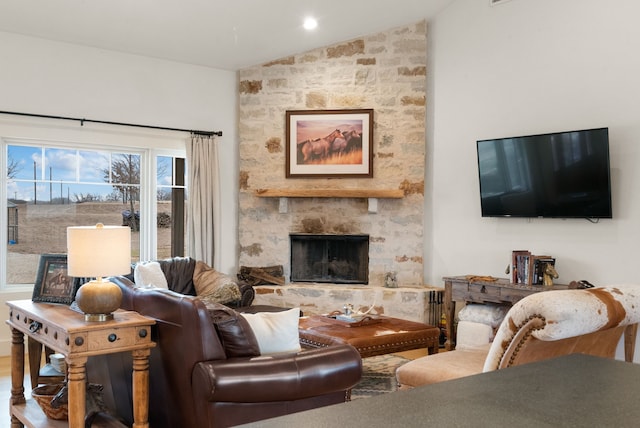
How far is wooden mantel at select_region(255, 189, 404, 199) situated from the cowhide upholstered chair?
150 inches

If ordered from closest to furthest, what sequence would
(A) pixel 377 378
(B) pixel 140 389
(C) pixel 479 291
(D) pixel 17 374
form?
(B) pixel 140 389 → (D) pixel 17 374 → (A) pixel 377 378 → (C) pixel 479 291

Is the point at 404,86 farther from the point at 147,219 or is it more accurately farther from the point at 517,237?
the point at 147,219

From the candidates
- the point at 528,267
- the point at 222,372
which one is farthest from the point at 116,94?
the point at 222,372

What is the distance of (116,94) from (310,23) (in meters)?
2.10

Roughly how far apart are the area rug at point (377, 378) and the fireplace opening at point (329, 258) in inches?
56.2

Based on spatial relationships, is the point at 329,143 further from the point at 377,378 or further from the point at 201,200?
the point at 377,378

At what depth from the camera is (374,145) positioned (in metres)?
6.85

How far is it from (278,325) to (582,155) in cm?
339

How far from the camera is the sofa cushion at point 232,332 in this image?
2791 mm

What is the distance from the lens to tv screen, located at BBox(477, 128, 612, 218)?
508cm

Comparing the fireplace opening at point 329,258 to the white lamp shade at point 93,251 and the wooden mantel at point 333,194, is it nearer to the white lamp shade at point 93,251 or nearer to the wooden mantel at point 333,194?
the wooden mantel at point 333,194

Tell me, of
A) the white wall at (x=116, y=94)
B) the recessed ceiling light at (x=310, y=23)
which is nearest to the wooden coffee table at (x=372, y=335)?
the white wall at (x=116, y=94)

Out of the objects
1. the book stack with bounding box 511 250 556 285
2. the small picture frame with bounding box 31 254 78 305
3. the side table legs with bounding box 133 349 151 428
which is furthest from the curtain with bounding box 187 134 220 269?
the side table legs with bounding box 133 349 151 428

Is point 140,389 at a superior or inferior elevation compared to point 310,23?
inferior
